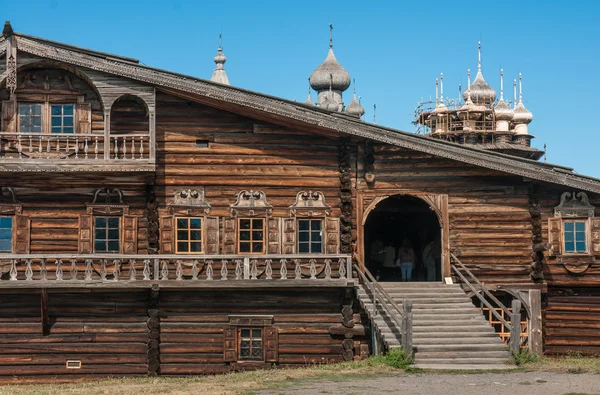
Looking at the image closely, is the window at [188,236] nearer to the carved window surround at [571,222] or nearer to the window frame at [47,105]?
the window frame at [47,105]

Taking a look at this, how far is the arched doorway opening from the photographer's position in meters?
35.3

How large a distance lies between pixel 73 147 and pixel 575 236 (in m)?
14.5

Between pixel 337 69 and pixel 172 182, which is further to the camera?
pixel 337 69

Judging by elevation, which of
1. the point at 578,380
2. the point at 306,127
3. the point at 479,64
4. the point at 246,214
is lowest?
the point at 578,380

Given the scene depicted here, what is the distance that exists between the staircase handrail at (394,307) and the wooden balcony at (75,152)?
6.58m

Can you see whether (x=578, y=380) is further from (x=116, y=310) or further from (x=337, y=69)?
(x=337, y=69)

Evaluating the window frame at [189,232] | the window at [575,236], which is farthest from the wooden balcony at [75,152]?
the window at [575,236]

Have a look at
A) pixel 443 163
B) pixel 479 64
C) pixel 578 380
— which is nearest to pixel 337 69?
pixel 479 64

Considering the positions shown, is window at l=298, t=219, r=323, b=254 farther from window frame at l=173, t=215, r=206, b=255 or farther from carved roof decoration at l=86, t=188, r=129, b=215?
carved roof decoration at l=86, t=188, r=129, b=215

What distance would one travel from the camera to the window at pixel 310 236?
32.2 m

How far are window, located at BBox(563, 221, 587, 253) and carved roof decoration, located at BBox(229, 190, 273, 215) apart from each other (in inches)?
338

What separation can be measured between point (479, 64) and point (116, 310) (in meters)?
43.8

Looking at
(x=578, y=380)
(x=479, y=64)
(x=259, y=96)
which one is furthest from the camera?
(x=479, y=64)

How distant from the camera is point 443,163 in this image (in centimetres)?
3216
